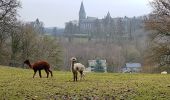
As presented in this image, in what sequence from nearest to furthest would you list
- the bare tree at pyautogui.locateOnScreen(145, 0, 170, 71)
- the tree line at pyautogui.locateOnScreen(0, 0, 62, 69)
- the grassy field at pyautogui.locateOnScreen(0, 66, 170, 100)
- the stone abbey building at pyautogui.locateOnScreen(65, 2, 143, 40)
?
the grassy field at pyautogui.locateOnScreen(0, 66, 170, 100)
the bare tree at pyautogui.locateOnScreen(145, 0, 170, 71)
the tree line at pyautogui.locateOnScreen(0, 0, 62, 69)
the stone abbey building at pyautogui.locateOnScreen(65, 2, 143, 40)

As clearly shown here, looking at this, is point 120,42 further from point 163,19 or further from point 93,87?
point 93,87

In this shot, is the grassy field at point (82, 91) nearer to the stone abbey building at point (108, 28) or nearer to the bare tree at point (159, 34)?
the bare tree at point (159, 34)

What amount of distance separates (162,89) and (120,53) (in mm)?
98045

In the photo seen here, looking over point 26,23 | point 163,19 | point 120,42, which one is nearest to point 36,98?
point 163,19

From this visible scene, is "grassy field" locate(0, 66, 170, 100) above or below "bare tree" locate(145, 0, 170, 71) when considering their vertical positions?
below

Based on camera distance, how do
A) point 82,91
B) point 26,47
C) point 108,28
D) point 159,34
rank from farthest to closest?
point 108,28, point 26,47, point 159,34, point 82,91

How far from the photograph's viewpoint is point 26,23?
8769cm

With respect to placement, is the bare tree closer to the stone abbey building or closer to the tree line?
the tree line

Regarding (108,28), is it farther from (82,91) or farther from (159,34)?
(82,91)

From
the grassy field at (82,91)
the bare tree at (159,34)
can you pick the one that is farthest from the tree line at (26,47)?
the grassy field at (82,91)

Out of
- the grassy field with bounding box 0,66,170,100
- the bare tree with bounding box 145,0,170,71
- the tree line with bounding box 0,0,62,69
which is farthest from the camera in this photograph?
the tree line with bounding box 0,0,62,69

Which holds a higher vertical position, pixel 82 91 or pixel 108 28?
pixel 108 28

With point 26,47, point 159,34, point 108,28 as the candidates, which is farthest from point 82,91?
point 108,28

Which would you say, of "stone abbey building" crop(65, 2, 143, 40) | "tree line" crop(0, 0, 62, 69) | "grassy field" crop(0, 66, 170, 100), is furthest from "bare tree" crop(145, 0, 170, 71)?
"stone abbey building" crop(65, 2, 143, 40)
